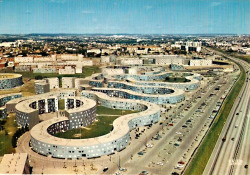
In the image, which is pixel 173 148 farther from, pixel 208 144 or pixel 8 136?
pixel 8 136

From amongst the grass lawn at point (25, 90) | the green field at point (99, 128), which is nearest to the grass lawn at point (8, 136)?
the green field at point (99, 128)

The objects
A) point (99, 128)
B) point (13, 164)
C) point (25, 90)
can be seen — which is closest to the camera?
point (13, 164)

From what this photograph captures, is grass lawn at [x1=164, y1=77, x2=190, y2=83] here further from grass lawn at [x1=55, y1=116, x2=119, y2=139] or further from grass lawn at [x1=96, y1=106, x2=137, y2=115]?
grass lawn at [x1=55, y1=116, x2=119, y2=139]

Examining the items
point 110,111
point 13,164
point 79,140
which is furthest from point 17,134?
point 110,111

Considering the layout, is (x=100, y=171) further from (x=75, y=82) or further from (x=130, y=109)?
(x=75, y=82)

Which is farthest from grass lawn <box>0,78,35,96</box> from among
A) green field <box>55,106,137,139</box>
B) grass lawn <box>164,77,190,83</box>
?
grass lawn <box>164,77,190,83</box>

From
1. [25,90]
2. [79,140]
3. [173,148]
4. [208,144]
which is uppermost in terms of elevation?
[25,90]

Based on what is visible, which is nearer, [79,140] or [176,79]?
[79,140]
